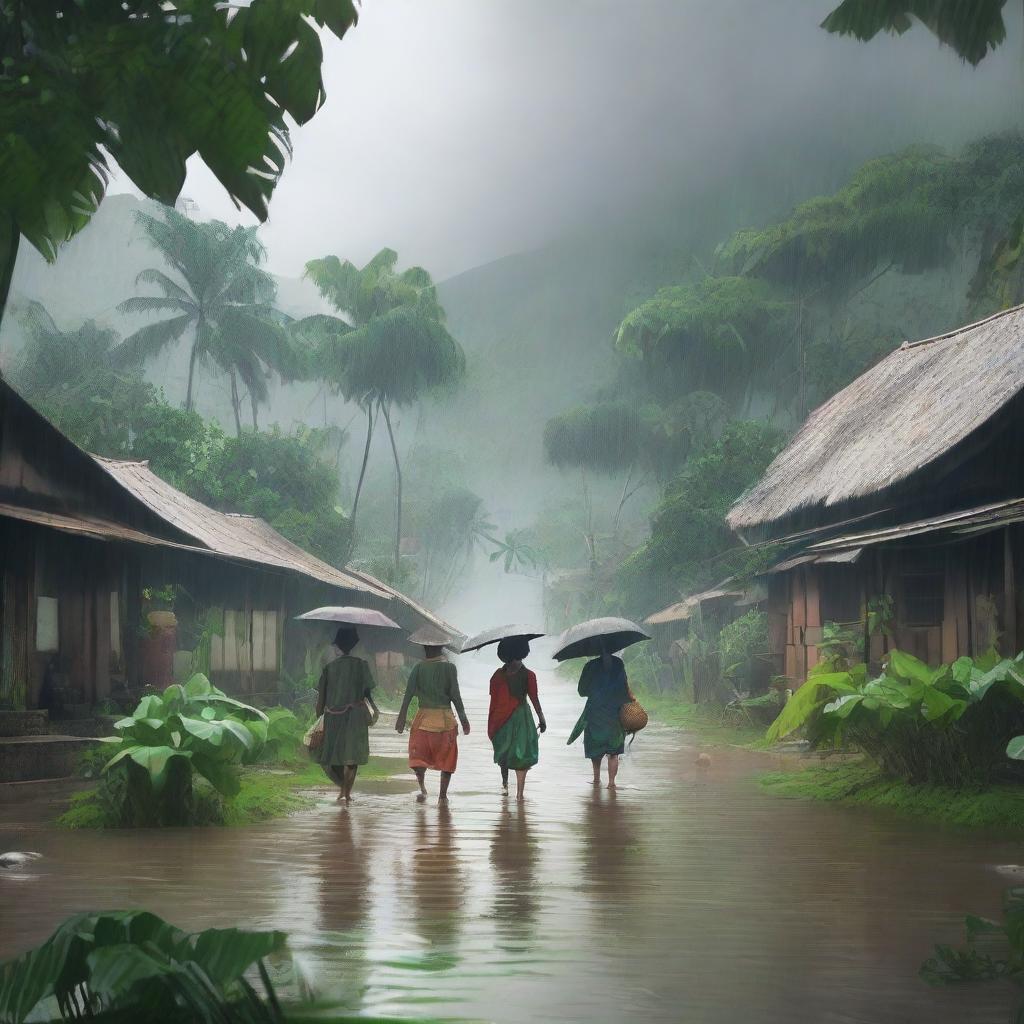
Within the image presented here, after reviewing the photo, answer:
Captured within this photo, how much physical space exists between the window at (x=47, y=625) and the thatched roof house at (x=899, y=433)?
10588 mm

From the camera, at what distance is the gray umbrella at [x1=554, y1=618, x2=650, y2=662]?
642 inches

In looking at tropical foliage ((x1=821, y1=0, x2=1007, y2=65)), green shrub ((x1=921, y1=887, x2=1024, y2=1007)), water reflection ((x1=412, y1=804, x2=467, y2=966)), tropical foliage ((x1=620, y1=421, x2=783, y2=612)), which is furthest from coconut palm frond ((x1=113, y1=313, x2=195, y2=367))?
green shrub ((x1=921, y1=887, x2=1024, y2=1007))

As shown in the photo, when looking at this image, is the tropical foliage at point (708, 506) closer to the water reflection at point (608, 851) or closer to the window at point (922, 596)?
the window at point (922, 596)

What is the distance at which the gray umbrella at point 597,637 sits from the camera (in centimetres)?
1631

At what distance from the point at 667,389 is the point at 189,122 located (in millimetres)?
56851

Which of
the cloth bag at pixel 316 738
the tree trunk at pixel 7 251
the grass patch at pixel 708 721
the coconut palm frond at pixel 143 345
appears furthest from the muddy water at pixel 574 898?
the coconut palm frond at pixel 143 345

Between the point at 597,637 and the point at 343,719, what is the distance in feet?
12.0

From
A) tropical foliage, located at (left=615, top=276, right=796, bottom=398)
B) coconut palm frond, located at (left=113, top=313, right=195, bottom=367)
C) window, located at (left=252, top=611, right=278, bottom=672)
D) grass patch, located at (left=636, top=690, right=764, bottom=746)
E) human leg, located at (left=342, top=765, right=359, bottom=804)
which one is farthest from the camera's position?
tropical foliage, located at (left=615, top=276, right=796, bottom=398)

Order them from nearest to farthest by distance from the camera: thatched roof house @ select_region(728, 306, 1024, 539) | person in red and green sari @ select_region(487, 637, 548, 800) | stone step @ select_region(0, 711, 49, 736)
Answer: person in red and green sari @ select_region(487, 637, 548, 800)
stone step @ select_region(0, 711, 49, 736)
thatched roof house @ select_region(728, 306, 1024, 539)

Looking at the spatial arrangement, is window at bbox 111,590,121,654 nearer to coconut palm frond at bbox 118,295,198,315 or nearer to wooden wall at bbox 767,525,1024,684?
wooden wall at bbox 767,525,1024,684

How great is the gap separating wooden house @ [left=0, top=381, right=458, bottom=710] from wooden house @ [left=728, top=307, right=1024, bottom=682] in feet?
28.8

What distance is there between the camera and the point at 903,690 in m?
12.9

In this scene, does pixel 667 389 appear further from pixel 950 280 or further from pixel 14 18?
pixel 14 18

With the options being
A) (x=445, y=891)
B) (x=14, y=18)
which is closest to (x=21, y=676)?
(x=445, y=891)
